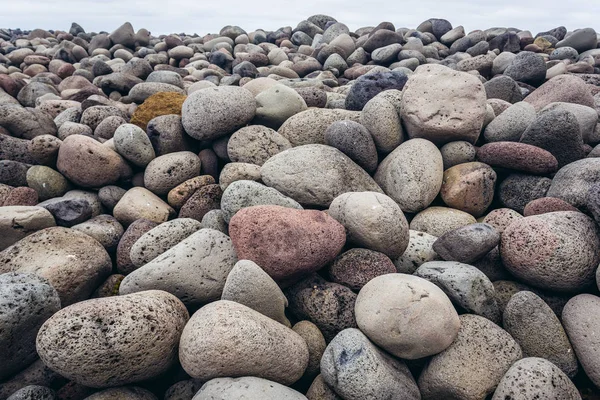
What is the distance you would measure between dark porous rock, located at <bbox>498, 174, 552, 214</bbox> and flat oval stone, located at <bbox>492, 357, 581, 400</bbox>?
1.94 meters

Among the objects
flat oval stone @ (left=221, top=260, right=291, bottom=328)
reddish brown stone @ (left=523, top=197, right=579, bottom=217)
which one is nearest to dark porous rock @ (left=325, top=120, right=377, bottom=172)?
reddish brown stone @ (left=523, top=197, right=579, bottom=217)

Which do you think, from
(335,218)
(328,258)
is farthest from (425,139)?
(328,258)

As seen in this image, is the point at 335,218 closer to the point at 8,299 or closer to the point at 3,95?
the point at 8,299

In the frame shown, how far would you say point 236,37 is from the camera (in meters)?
15.8

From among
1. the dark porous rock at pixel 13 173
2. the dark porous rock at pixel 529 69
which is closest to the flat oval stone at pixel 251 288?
the dark porous rock at pixel 13 173

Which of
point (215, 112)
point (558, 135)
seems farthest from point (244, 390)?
point (558, 135)

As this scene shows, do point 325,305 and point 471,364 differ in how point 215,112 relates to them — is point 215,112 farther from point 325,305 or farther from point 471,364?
point 471,364

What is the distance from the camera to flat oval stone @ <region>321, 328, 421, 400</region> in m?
2.68

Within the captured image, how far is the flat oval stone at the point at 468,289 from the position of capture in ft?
10.2

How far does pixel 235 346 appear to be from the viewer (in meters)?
2.56

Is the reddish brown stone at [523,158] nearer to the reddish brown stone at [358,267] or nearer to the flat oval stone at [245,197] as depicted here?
the reddish brown stone at [358,267]

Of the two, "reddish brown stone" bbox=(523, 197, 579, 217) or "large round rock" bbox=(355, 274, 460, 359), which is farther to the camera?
"reddish brown stone" bbox=(523, 197, 579, 217)

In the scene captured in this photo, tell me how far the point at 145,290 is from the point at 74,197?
6.53ft

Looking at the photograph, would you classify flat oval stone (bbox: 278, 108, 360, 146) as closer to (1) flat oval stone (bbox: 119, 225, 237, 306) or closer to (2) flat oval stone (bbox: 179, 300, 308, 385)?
(1) flat oval stone (bbox: 119, 225, 237, 306)
